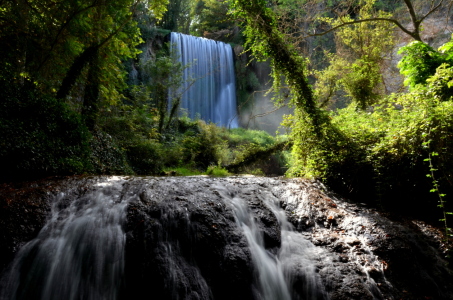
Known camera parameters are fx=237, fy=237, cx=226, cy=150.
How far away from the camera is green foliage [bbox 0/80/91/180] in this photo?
169 inches

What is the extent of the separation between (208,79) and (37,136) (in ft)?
69.5

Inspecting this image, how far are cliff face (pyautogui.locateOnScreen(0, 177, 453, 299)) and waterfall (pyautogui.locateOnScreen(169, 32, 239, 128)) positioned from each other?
1882 centimetres

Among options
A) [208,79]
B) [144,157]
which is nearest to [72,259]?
[144,157]

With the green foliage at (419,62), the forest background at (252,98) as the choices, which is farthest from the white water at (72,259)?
the green foliage at (419,62)

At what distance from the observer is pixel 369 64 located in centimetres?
901

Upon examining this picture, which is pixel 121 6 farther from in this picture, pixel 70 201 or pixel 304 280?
pixel 304 280

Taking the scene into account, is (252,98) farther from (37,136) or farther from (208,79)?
(208,79)

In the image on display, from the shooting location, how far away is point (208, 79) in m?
24.7

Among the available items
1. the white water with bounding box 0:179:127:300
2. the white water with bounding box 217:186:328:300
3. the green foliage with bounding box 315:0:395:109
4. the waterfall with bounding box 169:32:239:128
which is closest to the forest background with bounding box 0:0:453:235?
the green foliage with bounding box 315:0:395:109

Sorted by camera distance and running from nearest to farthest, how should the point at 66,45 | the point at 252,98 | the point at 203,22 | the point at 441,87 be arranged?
the point at 441,87
the point at 66,45
the point at 252,98
the point at 203,22

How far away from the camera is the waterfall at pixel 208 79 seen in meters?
22.5

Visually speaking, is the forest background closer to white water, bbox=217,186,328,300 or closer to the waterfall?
white water, bbox=217,186,328,300

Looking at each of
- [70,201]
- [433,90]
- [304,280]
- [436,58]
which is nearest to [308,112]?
[433,90]

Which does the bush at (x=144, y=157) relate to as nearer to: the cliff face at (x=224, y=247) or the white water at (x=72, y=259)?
the cliff face at (x=224, y=247)
